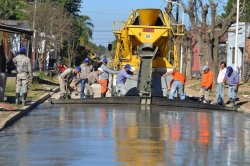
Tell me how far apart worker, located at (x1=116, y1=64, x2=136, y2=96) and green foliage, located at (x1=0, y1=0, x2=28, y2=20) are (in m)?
22.8

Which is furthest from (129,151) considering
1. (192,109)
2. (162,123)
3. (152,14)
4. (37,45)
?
(37,45)

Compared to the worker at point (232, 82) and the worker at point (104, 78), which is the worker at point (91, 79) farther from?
the worker at point (232, 82)

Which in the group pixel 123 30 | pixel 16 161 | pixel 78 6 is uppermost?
pixel 78 6

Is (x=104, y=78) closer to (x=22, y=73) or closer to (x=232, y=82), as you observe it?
(x=232, y=82)

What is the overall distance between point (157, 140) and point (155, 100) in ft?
33.1

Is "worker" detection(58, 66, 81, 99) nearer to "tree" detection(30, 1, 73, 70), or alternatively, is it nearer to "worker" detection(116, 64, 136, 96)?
"worker" detection(116, 64, 136, 96)

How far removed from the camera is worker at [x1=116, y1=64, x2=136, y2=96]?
82.9ft

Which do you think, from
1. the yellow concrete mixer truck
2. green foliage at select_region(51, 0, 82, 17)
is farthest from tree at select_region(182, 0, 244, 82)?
green foliage at select_region(51, 0, 82, 17)

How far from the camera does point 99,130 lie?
16.1m

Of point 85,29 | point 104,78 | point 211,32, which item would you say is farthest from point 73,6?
point 104,78

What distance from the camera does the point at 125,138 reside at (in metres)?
14.6

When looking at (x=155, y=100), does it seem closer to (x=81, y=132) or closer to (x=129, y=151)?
(x=81, y=132)

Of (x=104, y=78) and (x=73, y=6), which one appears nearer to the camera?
(x=104, y=78)

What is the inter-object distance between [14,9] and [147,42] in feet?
115
